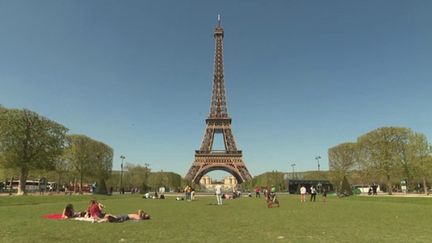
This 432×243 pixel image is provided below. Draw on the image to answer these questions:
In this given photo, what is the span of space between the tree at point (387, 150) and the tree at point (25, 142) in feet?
179

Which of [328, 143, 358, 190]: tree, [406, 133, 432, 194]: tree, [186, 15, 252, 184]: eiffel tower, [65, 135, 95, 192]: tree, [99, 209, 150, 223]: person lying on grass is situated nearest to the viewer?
[99, 209, 150, 223]: person lying on grass

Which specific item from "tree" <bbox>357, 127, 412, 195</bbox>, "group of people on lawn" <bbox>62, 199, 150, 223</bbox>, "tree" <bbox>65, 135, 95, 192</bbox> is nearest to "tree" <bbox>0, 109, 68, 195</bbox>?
"tree" <bbox>65, 135, 95, 192</bbox>

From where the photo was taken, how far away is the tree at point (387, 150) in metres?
65.1

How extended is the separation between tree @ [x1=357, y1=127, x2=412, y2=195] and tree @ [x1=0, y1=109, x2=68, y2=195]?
54.4 metres

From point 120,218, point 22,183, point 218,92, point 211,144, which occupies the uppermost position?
point 218,92

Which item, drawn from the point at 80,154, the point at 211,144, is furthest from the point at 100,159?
the point at 211,144

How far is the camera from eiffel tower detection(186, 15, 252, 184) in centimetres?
9806

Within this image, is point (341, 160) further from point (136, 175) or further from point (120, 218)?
point (120, 218)

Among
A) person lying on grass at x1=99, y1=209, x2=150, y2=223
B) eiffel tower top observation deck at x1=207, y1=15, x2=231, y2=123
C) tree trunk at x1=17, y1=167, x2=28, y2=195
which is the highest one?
eiffel tower top observation deck at x1=207, y1=15, x2=231, y2=123

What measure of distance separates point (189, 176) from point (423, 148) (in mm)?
54261

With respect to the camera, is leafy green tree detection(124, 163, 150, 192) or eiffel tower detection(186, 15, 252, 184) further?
leafy green tree detection(124, 163, 150, 192)

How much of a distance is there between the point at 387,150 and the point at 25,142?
59.8 metres

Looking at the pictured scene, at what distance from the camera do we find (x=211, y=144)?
102500 mm

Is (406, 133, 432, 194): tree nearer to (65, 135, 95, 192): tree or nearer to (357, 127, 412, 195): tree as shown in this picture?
(357, 127, 412, 195): tree
